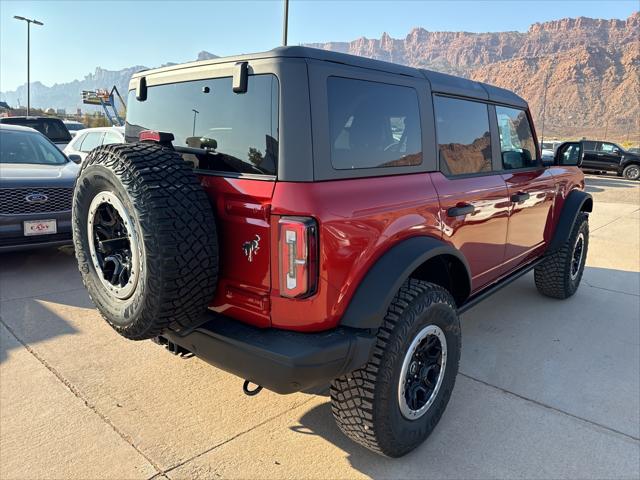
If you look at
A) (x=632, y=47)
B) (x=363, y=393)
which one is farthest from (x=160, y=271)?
(x=632, y=47)

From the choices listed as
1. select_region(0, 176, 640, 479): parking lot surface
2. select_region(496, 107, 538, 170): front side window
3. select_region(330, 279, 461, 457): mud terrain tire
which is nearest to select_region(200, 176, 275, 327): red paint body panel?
select_region(330, 279, 461, 457): mud terrain tire

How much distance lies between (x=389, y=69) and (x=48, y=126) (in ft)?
43.7

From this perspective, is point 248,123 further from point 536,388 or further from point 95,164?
point 536,388

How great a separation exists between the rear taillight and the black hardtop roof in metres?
0.74

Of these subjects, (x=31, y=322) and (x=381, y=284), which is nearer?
(x=381, y=284)

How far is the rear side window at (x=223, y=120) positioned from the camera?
211 centimetres

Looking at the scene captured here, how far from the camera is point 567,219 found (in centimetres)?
450

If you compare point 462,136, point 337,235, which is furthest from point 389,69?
point 337,235

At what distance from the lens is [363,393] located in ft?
7.36

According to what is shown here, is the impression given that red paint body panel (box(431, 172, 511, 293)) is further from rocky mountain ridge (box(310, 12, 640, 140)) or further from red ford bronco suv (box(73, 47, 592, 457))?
rocky mountain ridge (box(310, 12, 640, 140))

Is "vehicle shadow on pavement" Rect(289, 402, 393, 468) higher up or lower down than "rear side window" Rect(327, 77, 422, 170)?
lower down

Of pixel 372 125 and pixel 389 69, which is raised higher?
pixel 389 69

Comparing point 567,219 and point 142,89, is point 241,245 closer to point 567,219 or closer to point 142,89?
point 142,89

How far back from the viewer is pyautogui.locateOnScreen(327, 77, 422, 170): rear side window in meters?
2.18
